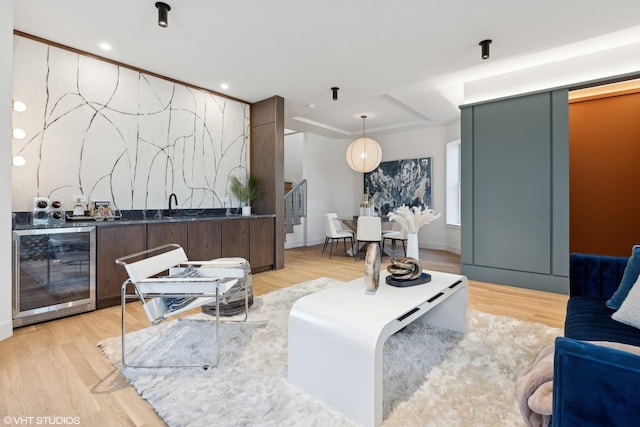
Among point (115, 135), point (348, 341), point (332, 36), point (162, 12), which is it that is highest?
point (332, 36)

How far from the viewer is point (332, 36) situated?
3.16 m

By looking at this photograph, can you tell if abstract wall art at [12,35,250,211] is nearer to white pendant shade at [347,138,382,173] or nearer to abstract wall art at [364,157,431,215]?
white pendant shade at [347,138,382,173]

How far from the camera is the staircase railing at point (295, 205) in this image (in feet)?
23.6

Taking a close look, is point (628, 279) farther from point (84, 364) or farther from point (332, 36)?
point (84, 364)

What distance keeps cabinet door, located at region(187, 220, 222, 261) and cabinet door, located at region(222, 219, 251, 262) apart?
91 mm

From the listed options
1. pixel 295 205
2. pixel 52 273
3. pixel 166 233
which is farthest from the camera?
pixel 295 205

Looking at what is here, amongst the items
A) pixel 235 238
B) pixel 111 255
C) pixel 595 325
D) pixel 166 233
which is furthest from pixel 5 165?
pixel 595 325

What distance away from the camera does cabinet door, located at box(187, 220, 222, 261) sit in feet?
12.8

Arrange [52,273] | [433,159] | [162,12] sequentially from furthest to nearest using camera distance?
[433,159]
[52,273]
[162,12]

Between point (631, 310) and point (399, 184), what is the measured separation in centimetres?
621

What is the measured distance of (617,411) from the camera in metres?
0.78

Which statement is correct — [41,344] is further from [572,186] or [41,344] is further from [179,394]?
[572,186]

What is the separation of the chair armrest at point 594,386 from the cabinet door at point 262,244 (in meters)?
4.14

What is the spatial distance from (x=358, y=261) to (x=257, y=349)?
3.63m
